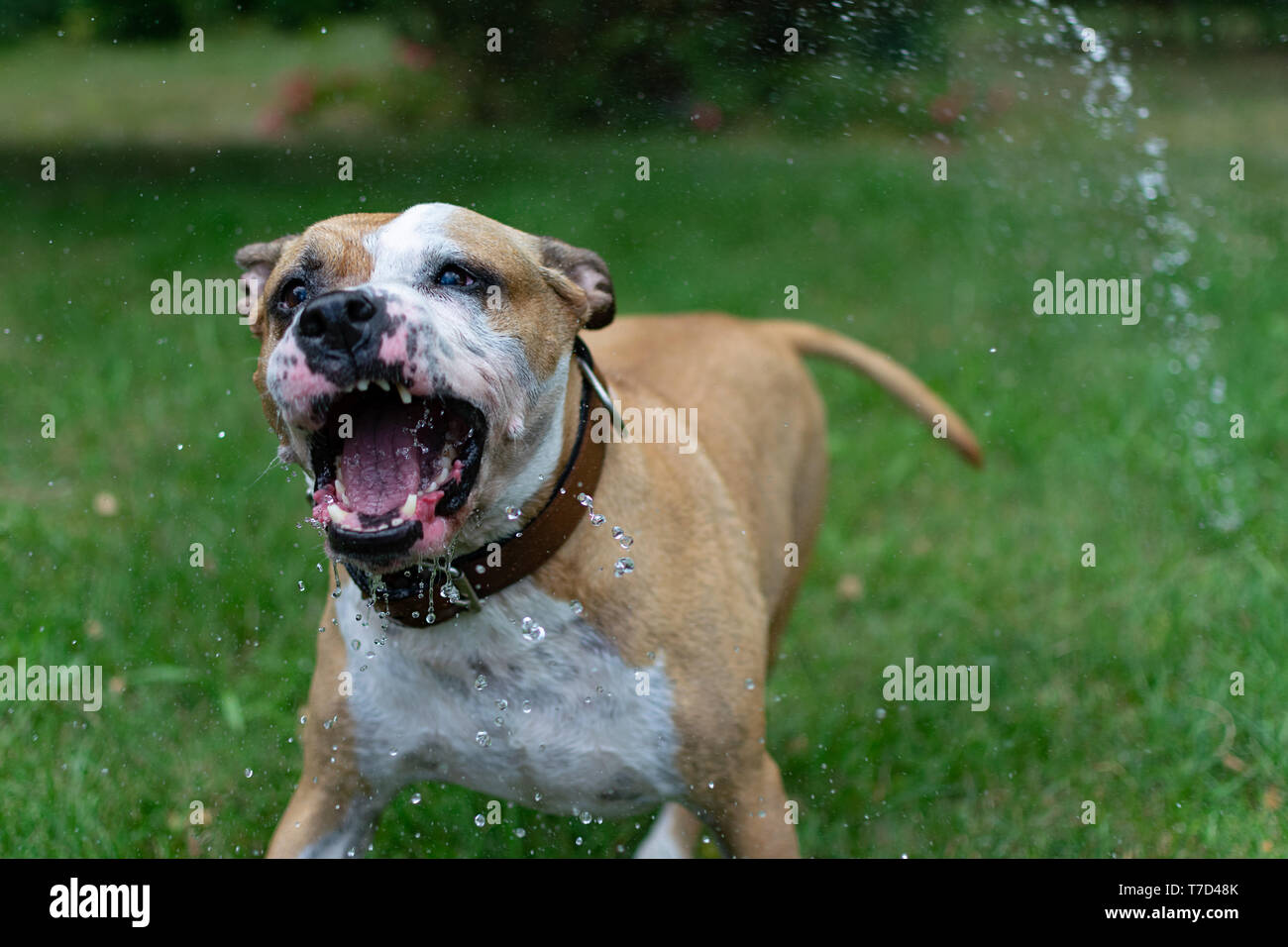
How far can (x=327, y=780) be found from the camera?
3.14m

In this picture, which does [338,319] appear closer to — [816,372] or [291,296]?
[291,296]

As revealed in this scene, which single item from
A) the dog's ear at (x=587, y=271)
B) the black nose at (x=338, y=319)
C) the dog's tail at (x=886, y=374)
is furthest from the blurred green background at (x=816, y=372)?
the black nose at (x=338, y=319)

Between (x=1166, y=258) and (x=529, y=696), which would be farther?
(x=1166, y=258)

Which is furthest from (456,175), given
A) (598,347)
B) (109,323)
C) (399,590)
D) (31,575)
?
(109,323)

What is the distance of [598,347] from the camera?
4.09 m

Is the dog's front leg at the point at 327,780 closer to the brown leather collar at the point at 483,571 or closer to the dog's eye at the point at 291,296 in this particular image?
the brown leather collar at the point at 483,571

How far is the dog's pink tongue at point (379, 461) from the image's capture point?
273 cm

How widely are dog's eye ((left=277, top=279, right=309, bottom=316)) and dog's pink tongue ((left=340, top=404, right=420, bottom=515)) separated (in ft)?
1.00

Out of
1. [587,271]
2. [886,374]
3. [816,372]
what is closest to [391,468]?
[587,271]

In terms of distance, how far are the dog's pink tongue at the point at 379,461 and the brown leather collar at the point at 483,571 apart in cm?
21

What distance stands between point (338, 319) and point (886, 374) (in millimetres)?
2530

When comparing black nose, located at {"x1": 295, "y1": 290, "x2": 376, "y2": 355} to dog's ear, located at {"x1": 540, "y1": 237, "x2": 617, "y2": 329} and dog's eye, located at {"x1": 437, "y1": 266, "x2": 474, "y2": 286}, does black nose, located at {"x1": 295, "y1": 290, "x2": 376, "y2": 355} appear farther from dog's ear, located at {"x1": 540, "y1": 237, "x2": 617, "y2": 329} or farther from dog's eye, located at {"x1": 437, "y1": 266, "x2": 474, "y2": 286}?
dog's ear, located at {"x1": 540, "y1": 237, "x2": 617, "y2": 329}

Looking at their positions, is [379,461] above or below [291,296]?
below
